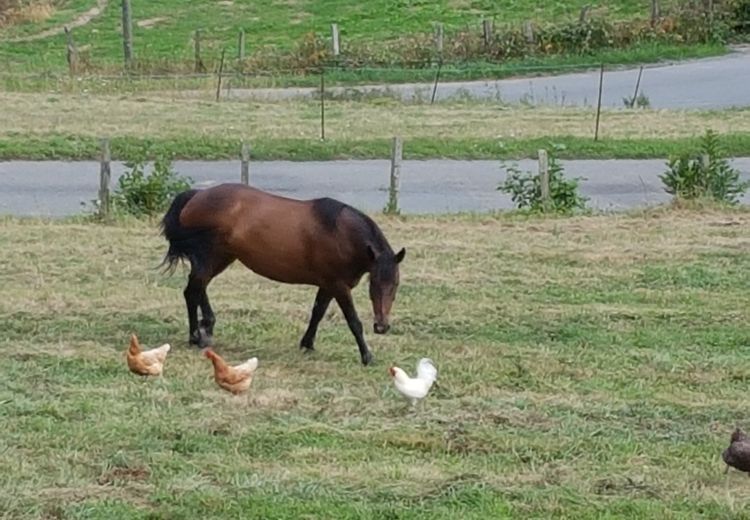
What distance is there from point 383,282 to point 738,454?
10.6ft

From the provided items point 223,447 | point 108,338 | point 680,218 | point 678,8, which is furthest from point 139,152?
point 678,8

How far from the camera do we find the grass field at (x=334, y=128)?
22.7 metres

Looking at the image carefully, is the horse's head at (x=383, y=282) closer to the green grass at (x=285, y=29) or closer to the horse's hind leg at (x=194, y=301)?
the horse's hind leg at (x=194, y=301)

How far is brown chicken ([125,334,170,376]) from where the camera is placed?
876 centimetres

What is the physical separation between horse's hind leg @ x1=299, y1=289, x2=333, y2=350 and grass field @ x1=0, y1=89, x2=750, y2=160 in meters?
12.7

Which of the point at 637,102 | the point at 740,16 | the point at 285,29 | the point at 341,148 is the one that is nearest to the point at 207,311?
the point at 341,148

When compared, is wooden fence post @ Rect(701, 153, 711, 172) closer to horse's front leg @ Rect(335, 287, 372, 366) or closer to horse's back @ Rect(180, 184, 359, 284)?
horse's back @ Rect(180, 184, 359, 284)

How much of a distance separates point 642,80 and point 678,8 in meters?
8.60

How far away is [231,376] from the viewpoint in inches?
325

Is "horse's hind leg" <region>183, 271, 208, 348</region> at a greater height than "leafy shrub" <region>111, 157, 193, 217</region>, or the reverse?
"horse's hind leg" <region>183, 271, 208, 348</region>

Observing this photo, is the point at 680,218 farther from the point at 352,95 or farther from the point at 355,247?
the point at 352,95

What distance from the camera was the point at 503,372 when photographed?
30.0ft

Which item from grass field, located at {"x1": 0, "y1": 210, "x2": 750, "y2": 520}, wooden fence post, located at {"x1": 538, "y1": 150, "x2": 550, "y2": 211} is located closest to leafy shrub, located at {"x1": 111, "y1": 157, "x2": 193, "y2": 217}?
grass field, located at {"x1": 0, "y1": 210, "x2": 750, "y2": 520}

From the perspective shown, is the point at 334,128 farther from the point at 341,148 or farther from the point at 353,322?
the point at 353,322
